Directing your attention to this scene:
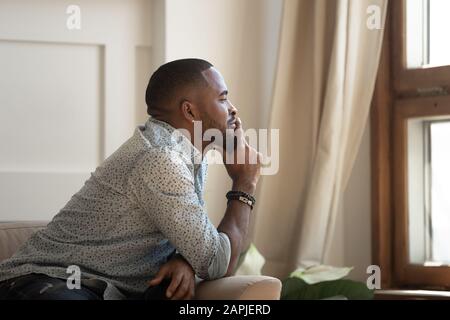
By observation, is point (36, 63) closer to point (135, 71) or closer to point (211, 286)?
point (135, 71)

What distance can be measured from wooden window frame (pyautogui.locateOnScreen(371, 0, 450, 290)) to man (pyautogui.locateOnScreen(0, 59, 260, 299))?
1190mm

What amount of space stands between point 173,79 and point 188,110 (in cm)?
7

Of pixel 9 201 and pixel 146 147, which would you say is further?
pixel 9 201

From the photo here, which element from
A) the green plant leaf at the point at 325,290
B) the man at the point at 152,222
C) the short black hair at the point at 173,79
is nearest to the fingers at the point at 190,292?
the man at the point at 152,222

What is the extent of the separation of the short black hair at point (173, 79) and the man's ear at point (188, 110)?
3 centimetres

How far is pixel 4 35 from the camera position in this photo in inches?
101

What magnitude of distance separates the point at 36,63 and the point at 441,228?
139cm

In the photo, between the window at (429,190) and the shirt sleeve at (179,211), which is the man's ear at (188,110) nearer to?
the shirt sleeve at (179,211)

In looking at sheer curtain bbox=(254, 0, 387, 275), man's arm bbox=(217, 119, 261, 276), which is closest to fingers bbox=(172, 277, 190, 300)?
man's arm bbox=(217, 119, 261, 276)

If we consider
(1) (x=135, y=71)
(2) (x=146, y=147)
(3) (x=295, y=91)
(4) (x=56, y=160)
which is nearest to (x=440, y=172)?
(3) (x=295, y=91)

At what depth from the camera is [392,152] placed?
2812 millimetres

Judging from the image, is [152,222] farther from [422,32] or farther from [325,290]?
[422,32]

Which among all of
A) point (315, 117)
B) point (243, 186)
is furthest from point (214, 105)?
point (315, 117)
